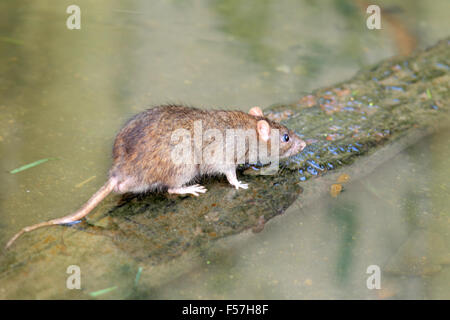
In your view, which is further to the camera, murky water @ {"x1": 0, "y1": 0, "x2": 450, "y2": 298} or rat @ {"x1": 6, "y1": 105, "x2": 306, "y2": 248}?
rat @ {"x1": 6, "y1": 105, "x2": 306, "y2": 248}

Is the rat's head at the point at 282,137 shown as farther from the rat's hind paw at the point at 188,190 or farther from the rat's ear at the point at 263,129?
the rat's hind paw at the point at 188,190

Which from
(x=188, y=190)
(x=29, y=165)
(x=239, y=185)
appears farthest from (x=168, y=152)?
(x=29, y=165)

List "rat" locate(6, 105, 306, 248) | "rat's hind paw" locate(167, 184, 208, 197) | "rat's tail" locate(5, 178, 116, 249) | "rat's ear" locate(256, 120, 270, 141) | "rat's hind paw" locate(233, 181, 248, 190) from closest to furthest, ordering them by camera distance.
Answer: "rat's tail" locate(5, 178, 116, 249) < "rat" locate(6, 105, 306, 248) < "rat's hind paw" locate(167, 184, 208, 197) < "rat's hind paw" locate(233, 181, 248, 190) < "rat's ear" locate(256, 120, 270, 141)

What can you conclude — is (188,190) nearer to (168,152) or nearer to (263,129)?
(168,152)

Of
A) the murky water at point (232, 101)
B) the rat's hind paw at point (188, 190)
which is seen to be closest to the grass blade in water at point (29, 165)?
the murky water at point (232, 101)

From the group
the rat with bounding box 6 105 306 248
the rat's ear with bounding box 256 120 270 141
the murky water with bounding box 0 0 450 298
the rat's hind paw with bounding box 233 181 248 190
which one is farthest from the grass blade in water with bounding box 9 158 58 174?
the rat's ear with bounding box 256 120 270 141

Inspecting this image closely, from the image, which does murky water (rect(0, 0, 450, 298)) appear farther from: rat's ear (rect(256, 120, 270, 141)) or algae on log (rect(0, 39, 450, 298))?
rat's ear (rect(256, 120, 270, 141))
